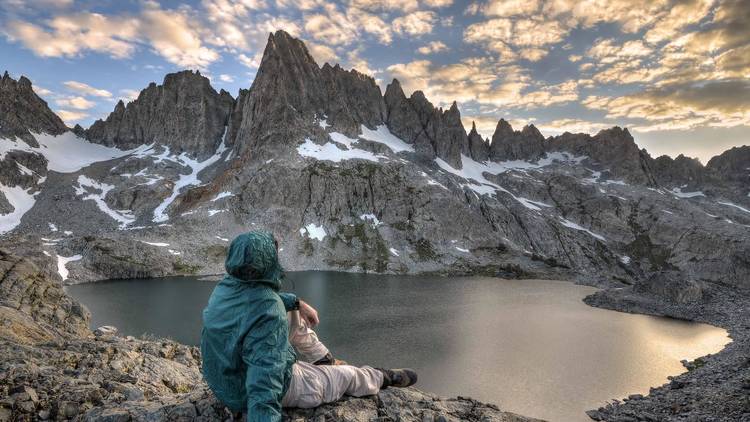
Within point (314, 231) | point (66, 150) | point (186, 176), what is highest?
point (66, 150)

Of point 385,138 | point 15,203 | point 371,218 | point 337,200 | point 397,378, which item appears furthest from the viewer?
point 385,138

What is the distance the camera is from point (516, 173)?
18988cm

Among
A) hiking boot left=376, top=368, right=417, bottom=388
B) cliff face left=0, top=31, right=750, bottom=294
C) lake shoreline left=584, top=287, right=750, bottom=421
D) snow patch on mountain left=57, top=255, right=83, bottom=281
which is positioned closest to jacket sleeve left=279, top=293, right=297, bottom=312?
hiking boot left=376, top=368, right=417, bottom=388

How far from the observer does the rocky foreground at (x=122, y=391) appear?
21.6ft

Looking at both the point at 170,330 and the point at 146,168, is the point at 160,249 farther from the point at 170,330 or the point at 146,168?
the point at 146,168

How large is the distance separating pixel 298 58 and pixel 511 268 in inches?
5068

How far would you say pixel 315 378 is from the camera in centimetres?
647

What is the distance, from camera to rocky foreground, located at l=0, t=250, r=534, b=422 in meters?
6.60

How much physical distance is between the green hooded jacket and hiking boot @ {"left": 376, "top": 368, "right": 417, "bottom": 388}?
8.28 feet

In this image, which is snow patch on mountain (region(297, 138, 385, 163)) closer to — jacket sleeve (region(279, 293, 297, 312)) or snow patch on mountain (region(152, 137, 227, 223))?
snow patch on mountain (region(152, 137, 227, 223))

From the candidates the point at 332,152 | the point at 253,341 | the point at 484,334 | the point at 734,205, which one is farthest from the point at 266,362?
the point at 734,205

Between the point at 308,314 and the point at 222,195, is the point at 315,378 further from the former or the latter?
the point at 222,195

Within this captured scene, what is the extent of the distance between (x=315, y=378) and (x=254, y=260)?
2.39 metres

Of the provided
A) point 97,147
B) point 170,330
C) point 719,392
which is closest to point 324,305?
point 170,330
